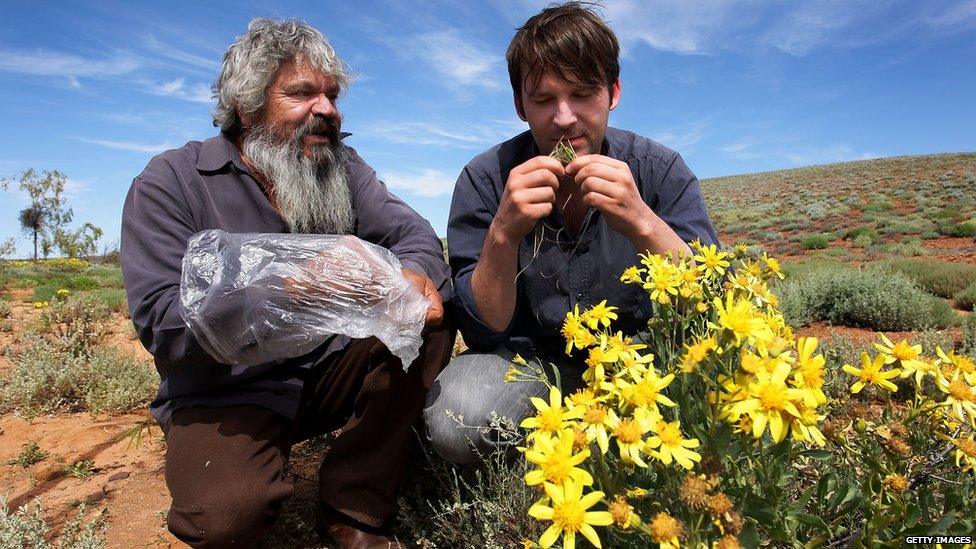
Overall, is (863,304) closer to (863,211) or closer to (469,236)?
(469,236)

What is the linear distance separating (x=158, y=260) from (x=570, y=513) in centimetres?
167

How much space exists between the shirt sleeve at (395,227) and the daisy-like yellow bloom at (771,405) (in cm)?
141

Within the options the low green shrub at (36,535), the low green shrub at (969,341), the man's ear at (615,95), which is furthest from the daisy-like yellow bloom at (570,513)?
the low green shrub at (969,341)

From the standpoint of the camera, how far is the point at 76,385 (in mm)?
3811

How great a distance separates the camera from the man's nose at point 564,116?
6.47 ft

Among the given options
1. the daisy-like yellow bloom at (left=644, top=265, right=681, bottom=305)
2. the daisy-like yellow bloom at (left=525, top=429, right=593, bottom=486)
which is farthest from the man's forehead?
the daisy-like yellow bloom at (left=525, top=429, right=593, bottom=486)

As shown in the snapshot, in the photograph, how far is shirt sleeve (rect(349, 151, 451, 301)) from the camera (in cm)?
230

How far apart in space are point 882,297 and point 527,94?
16.6 ft

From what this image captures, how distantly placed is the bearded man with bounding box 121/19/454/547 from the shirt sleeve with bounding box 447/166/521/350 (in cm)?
10

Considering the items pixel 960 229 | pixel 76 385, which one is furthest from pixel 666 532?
pixel 960 229

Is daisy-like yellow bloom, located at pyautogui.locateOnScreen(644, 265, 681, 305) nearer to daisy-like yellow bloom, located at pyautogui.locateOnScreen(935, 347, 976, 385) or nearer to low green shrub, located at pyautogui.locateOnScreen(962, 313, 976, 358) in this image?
daisy-like yellow bloom, located at pyautogui.locateOnScreen(935, 347, 976, 385)

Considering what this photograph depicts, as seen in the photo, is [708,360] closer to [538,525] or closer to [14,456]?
[538,525]

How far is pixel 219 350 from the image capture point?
181cm

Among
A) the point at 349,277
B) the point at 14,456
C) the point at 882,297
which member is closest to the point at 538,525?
the point at 349,277
